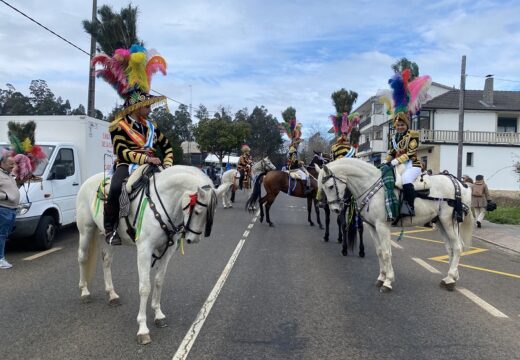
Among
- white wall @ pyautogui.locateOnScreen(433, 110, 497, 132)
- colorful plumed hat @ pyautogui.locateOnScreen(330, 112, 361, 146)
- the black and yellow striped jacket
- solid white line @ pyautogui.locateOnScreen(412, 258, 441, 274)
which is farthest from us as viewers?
white wall @ pyautogui.locateOnScreen(433, 110, 497, 132)

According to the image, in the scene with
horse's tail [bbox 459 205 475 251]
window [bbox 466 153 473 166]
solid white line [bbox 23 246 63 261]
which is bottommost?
solid white line [bbox 23 246 63 261]

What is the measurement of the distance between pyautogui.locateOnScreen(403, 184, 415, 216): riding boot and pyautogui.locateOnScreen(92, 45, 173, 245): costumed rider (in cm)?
380

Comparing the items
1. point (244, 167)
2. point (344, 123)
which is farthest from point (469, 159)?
point (344, 123)

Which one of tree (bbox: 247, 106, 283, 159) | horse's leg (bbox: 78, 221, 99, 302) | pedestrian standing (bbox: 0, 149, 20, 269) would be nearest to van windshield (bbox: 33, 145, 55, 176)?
pedestrian standing (bbox: 0, 149, 20, 269)

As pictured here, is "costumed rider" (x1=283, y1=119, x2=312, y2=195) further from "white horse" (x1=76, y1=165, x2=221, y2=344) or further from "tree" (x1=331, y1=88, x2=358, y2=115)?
"tree" (x1=331, y1=88, x2=358, y2=115)

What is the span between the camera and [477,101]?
3900 centimetres

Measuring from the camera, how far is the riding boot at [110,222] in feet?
15.8

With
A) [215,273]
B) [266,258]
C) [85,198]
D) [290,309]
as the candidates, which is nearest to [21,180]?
[85,198]

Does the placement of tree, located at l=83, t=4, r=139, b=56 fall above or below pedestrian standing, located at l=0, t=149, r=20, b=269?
above

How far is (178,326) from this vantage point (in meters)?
4.69

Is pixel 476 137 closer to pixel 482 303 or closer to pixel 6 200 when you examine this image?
pixel 482 303

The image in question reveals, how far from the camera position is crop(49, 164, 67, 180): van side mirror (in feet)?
28.7

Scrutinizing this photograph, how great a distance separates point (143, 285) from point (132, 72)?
258 cm

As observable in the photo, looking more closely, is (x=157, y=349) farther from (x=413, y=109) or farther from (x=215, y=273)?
(x=413, y=109)
